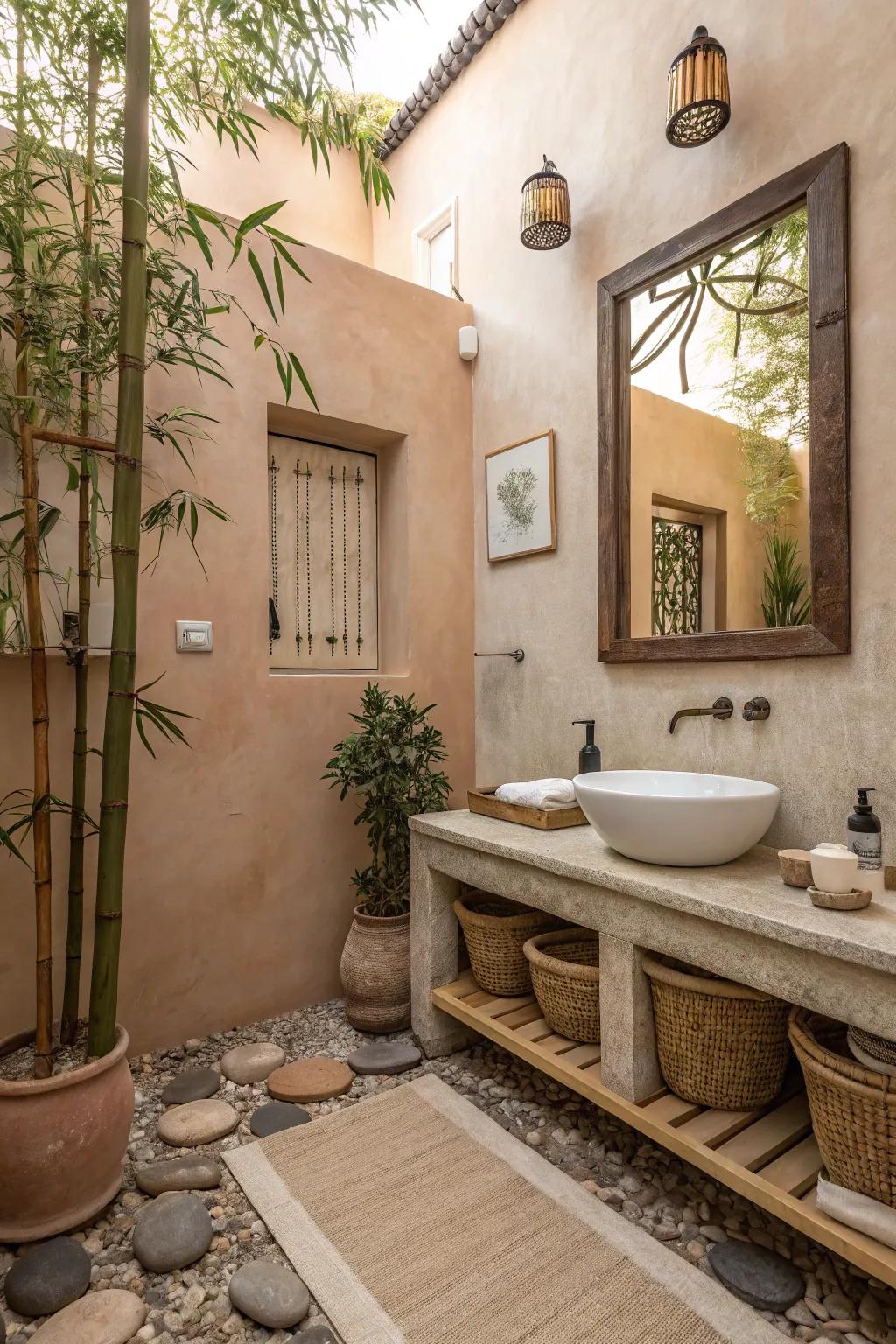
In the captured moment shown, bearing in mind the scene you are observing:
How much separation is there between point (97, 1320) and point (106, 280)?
215 centimetres

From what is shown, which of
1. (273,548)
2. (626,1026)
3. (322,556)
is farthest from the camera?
(322,556)

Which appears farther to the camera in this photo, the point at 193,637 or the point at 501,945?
the point at 193,637

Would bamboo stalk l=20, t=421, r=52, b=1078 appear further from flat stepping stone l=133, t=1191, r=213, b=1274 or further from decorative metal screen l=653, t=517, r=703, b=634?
decorative metal screen l=653, t=517, r=703, b=634

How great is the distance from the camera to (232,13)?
67.3 inches

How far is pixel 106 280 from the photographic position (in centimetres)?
179

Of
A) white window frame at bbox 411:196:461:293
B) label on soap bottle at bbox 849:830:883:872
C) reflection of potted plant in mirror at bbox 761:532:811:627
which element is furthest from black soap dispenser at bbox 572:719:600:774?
white window frame at bbox 411:196:461:293

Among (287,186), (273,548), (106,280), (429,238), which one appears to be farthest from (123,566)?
(287,186)

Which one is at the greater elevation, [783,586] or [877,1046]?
[783,586]

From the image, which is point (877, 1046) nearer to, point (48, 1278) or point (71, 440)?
point (48, 1278)

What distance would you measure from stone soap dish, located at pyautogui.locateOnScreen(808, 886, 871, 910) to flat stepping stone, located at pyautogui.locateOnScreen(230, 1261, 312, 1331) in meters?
1.15

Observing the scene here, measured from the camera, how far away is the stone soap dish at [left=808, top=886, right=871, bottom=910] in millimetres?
1266

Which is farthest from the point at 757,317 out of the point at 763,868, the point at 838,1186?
Answer: the point at 838,1186

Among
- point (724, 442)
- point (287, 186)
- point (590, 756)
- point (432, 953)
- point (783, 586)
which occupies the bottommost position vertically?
point (432, 953)

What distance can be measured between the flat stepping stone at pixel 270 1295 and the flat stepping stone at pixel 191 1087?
0.63m
